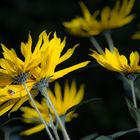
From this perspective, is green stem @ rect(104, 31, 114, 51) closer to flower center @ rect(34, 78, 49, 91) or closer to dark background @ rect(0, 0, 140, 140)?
flower center @ rect(34, 78, 49, 91)

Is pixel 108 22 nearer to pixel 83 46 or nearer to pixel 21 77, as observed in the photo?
pixel 21 77

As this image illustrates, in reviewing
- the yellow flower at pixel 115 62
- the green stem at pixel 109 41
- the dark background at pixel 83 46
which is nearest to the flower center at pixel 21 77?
the yellow flower at pixel 115 62

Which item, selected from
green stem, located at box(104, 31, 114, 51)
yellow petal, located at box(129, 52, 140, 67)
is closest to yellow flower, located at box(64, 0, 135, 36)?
green stem, located at box(104, 31, 114, 51)

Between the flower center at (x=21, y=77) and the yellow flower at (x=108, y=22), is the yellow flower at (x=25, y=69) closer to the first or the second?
the flower center at (x=21, y=77)

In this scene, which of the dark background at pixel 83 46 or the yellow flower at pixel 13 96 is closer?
the yellow flower at pixel 13 96

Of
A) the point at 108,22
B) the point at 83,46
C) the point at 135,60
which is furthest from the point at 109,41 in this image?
the point at 83,46

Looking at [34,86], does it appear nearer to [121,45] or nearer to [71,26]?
[71,26]
